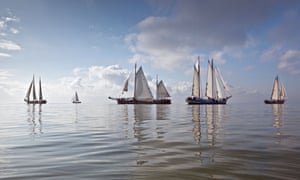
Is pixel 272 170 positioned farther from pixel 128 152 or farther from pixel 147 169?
pixel 128 152

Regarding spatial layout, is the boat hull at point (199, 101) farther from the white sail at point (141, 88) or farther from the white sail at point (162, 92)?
the white sail at point (141, 88)

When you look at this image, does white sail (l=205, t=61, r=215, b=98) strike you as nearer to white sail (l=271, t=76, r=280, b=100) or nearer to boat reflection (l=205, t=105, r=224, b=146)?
white sail (l=271, t=76, r=280, b=100)

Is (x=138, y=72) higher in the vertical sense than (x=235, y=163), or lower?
higher

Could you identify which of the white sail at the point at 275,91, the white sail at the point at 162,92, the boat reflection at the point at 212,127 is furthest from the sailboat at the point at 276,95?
the boat reflection at the point at 212,127

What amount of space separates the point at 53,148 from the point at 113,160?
358 centimetres

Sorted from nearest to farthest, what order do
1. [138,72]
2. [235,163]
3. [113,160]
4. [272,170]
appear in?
1. [272,170]
2. [235,163]
3. [113,160]
4. [138,72]

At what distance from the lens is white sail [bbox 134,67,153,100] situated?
11434 cm

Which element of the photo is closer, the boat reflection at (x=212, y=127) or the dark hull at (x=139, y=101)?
the boat reflection at (x=212, y=127)

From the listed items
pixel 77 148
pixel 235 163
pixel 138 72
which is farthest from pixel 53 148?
pixel 138 72

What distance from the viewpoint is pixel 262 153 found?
356 inches

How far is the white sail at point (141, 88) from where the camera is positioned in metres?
114

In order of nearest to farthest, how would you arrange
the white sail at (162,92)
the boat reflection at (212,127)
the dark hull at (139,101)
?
the boat reflection at (212,127)
the dark hull at (139,101)
the white sail at (162,92)

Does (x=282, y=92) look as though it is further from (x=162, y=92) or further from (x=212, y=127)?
(x=212, y=127)

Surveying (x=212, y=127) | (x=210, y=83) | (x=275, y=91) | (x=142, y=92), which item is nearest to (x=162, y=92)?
(x=142, y=92)
